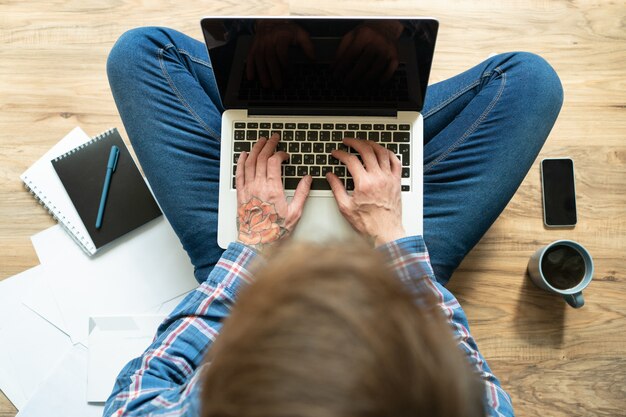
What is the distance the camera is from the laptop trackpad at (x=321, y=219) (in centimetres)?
90

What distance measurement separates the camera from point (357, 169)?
0.88 m

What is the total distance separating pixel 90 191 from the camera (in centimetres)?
110

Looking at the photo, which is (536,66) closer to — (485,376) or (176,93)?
(485,376)

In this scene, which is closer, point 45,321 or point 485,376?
point 485,376

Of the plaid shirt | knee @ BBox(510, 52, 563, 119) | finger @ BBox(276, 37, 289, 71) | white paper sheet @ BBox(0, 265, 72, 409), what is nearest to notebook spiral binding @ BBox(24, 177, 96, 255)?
white paper sheet @ BBox(0, 265, 72, 409)

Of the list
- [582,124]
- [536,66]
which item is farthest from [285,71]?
[582,124]

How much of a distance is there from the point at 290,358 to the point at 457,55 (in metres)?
0.95

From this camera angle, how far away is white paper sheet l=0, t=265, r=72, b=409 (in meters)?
1.08

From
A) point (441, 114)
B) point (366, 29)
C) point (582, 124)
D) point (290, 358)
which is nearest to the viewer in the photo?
point (290, 358)

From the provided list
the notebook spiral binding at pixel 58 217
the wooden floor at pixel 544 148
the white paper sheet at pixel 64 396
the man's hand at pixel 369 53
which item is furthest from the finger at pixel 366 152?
the white paper sheet at pixel 64 396

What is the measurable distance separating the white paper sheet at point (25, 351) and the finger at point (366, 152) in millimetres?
738

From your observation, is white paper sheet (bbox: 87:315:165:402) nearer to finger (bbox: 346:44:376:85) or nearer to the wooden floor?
the wooden floor

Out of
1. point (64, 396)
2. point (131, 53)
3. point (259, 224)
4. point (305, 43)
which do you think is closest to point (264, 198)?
point (259, 224)

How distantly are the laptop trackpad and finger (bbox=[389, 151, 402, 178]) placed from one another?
0.12 m
